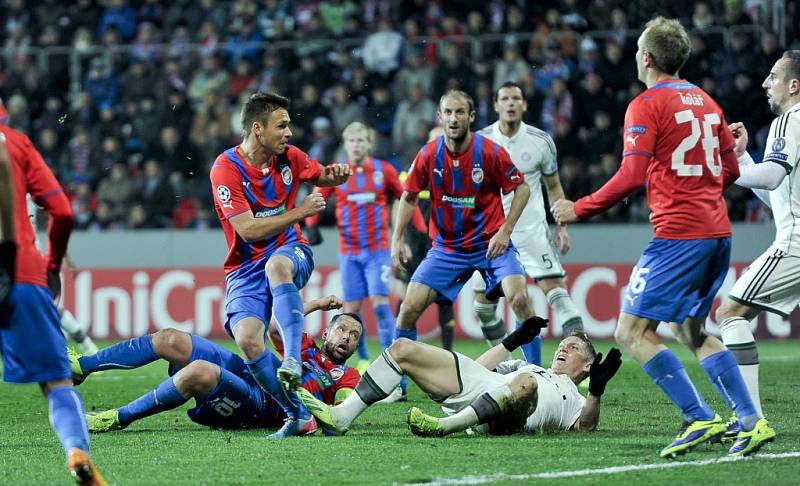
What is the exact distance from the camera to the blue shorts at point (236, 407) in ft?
23.4

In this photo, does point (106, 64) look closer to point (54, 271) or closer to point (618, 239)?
point (618, 239)

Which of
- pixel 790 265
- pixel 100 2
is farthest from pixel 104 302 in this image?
pixel 790 265

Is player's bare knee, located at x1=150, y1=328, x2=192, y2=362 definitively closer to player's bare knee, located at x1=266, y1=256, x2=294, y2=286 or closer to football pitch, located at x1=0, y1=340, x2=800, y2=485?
football pitch, located at x1=0, y1=340, x2=800, y2=485

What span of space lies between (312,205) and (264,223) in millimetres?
316

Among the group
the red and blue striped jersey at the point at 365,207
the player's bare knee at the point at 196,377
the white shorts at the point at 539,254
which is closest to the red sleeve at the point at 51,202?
the player's bare knee at the point at 196,377

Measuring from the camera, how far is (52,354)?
4.89 m

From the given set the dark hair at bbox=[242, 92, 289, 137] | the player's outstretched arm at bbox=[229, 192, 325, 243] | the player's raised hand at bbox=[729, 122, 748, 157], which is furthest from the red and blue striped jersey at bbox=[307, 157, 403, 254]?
the player's raised hand at bbox=[729, 122, 748, 157]

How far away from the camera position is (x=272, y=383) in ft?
23.2

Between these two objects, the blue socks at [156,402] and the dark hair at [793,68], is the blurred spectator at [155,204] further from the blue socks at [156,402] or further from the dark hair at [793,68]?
the dark hair at [793,68]

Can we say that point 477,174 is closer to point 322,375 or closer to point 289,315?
point 322,375

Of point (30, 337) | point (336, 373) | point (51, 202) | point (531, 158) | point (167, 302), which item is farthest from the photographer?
point (167, 302)

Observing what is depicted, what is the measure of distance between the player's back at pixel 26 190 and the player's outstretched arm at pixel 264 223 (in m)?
2.19

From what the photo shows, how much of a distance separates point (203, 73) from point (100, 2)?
3035 millimetres

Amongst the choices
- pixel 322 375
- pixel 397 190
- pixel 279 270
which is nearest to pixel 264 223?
pixel 279 270
